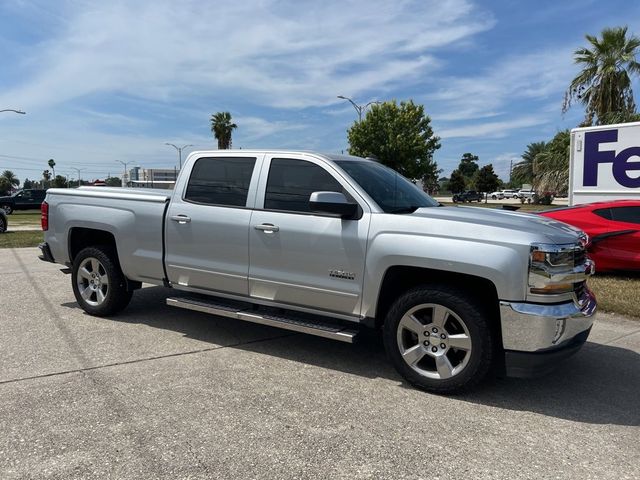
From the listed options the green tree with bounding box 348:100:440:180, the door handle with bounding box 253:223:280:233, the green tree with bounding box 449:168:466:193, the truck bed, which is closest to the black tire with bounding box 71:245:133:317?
the truck bed

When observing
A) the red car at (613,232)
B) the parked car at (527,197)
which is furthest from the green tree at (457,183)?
the red car at (613,232)

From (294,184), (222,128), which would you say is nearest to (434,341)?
(294,184)

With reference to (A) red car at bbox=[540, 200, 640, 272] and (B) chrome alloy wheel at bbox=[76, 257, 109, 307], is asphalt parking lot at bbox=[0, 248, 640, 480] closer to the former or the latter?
(B) chrome alloy wheel at bbox=[76, 257, 109, 307]

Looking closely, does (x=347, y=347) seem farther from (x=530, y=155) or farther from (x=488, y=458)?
(x=530, y=155)

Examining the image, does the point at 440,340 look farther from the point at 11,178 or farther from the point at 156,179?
the point at 11,178

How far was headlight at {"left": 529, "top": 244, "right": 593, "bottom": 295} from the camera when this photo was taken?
12.1ft

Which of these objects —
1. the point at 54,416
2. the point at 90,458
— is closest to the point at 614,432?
the point at 90,458

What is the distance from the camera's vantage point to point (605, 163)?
1230 cm

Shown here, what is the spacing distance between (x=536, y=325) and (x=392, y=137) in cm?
3971

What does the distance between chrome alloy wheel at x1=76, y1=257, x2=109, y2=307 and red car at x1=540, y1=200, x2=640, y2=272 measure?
779 centimetres

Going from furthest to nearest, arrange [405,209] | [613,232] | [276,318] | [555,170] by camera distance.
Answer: [555,170], [613,232], [276,318], [405,209]

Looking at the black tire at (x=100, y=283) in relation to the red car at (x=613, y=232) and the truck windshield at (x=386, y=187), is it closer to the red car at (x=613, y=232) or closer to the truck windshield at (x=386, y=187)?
the truck windshield at (x=386, y=187)

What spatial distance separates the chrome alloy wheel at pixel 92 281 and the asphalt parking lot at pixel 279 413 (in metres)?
0.57

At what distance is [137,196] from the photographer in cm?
568
